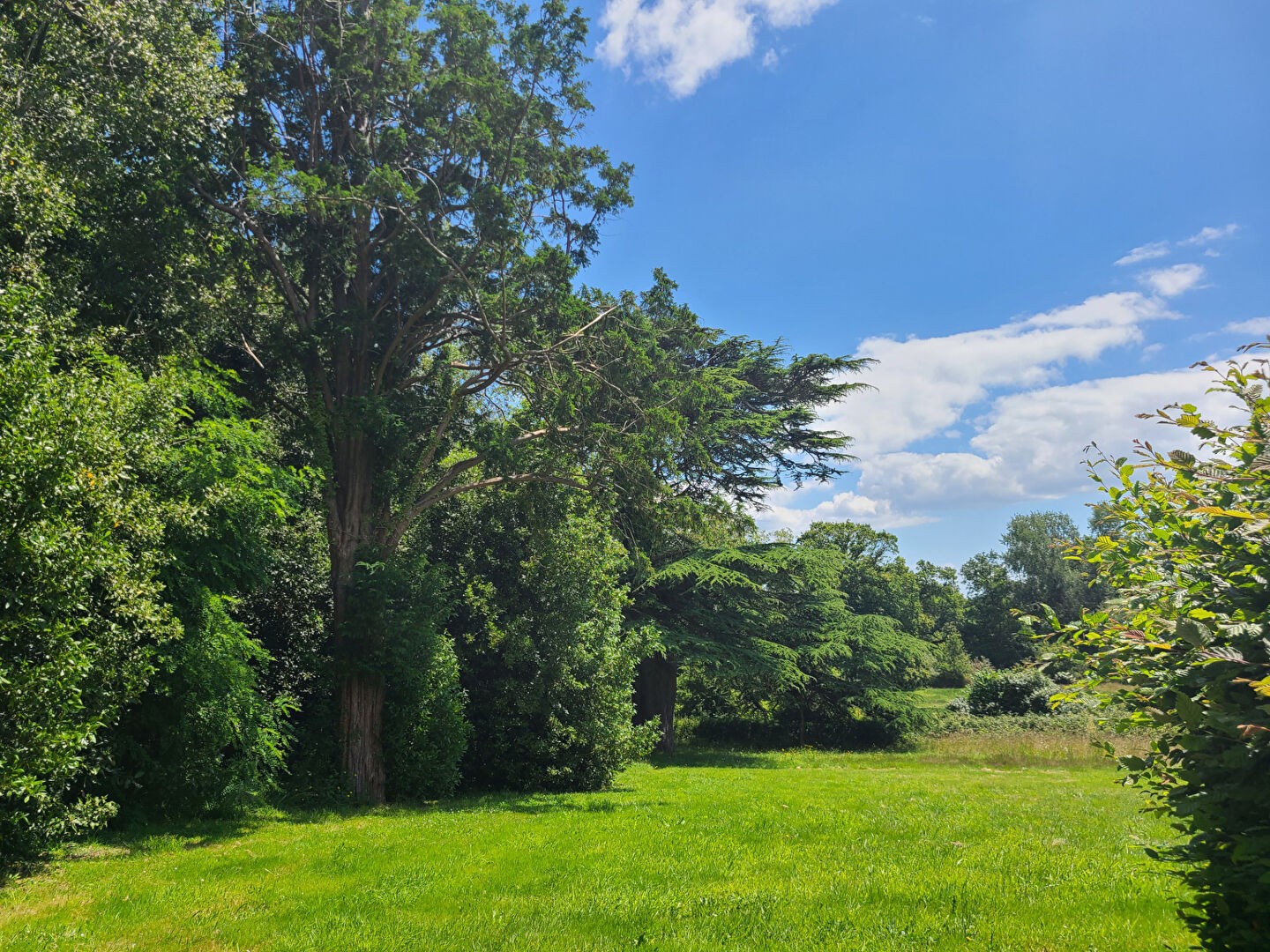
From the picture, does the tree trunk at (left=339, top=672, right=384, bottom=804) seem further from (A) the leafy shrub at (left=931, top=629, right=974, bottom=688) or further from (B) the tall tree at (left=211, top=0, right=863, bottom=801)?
(A) the leafy shrub at (left=931, top=629, right=974, bottom=688)

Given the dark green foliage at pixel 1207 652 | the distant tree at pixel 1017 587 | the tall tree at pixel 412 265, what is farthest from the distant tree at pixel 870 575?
the dark green foliage at pixel 1207 652

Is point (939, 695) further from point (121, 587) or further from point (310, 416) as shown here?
point (121, 587)

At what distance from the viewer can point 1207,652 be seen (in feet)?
9.41

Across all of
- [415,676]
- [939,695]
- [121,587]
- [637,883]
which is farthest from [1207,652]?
[939,695]

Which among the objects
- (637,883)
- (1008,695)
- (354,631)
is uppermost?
(354,631)

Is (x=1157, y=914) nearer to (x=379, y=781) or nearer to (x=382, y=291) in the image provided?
(x=379, y=781)

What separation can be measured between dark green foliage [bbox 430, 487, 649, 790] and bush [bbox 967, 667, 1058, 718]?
889 inches

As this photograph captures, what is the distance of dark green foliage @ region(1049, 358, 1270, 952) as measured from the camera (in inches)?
115

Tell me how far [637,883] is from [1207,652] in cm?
525

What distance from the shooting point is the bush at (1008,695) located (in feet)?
106

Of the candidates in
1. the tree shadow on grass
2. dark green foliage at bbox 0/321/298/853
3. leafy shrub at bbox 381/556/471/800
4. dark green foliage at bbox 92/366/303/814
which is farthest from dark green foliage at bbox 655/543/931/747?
dark green foliage at bbox 0/321/298/853

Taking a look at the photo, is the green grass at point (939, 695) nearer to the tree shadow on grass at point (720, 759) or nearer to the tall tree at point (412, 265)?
the tree shadow on grass at point (720, 759)

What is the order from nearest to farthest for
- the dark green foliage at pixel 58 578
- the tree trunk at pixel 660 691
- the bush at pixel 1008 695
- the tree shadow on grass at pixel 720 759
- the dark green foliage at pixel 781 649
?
1. the dark green foliage at pixel 58 578
2. the tree shadow on grass at pixel 720 759
3. the dark green foliage at pixel 781 649
4. the tree trunk at pixel 660 691
5. the bush at pixel 1008 695

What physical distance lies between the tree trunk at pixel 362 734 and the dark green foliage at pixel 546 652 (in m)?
2.22
